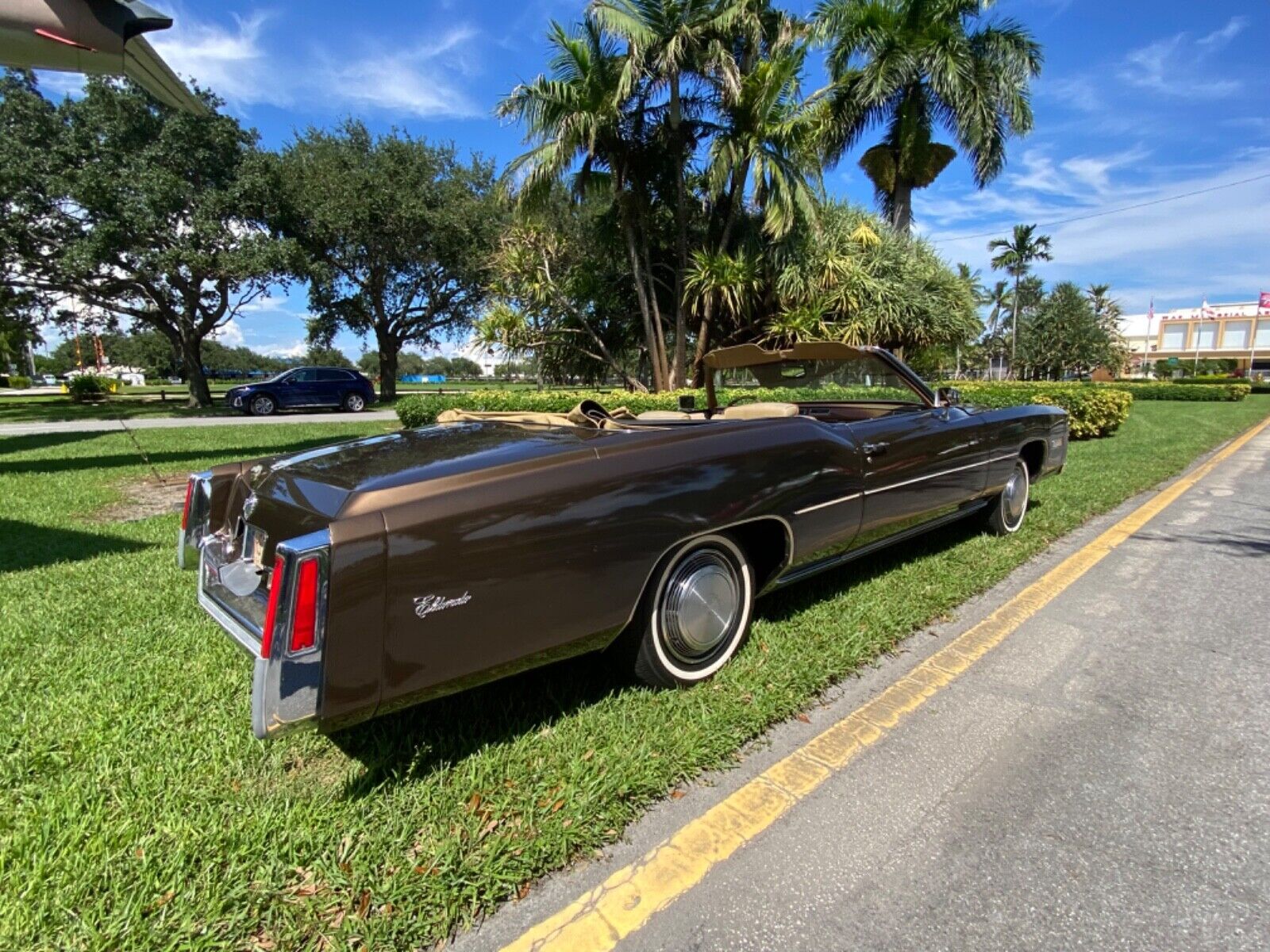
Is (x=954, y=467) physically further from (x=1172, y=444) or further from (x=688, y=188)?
(x=688, y=188)

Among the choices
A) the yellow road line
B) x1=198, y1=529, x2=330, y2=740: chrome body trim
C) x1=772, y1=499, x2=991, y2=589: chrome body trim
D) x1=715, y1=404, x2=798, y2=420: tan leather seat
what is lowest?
the yellow road line

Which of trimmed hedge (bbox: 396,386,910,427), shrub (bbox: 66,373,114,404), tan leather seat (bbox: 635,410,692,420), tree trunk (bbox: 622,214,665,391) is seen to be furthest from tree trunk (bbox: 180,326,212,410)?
tan leather seat (bbox: 635,410,692,420)

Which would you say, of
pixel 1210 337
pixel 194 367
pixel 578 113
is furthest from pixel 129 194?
pixel 1210 337

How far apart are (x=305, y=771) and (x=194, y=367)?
24440mm

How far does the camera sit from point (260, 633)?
1.95m

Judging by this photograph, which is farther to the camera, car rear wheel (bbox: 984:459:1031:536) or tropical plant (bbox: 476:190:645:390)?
tropical plant (bbox: 476:190:645:390)

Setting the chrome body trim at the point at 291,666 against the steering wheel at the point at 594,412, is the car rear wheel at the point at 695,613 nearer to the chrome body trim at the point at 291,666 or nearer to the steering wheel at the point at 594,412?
the steering wheel at the point at 594,412

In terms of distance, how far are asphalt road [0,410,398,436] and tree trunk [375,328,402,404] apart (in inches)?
313

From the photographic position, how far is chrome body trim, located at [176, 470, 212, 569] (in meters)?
2.73

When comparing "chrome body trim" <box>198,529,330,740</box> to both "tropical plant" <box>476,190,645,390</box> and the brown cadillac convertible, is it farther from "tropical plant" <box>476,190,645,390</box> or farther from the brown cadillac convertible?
"tropical plant" <box>476,190,645,390</box>

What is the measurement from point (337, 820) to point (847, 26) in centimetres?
1912

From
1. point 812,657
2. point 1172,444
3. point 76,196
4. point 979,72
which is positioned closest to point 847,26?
point 979,72

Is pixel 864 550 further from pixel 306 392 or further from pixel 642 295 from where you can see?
A: pixel 306 392

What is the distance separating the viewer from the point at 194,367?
2194 cm
